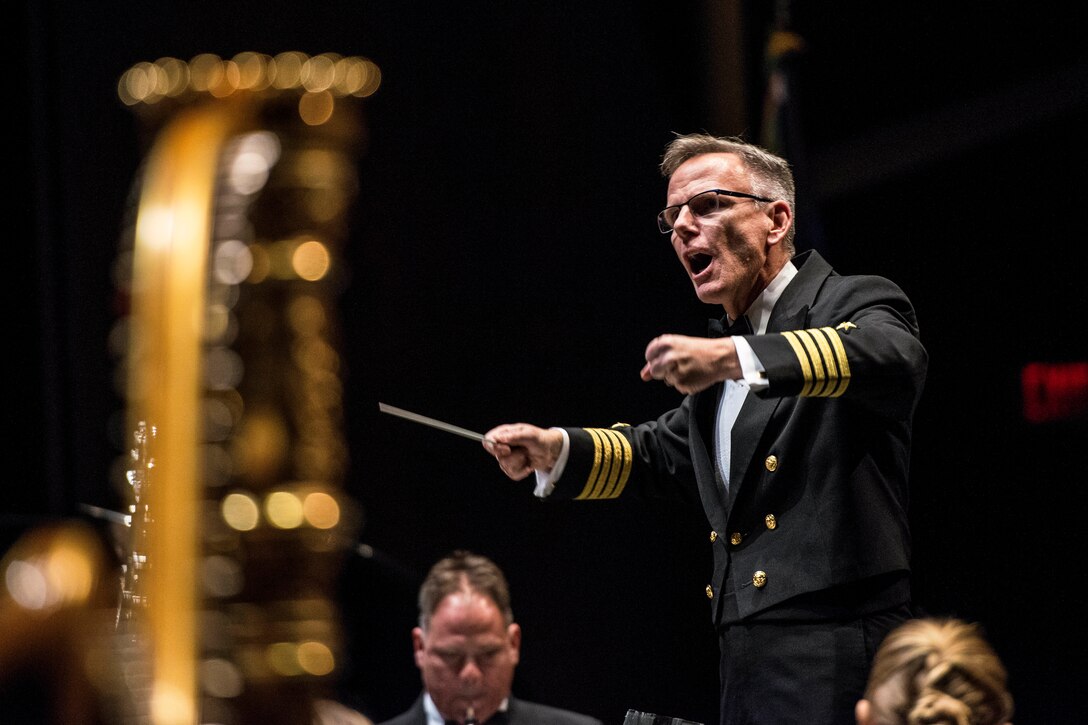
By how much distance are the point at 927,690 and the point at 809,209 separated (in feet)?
7.09

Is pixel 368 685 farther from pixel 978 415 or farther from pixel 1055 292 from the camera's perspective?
pixel 1055 292

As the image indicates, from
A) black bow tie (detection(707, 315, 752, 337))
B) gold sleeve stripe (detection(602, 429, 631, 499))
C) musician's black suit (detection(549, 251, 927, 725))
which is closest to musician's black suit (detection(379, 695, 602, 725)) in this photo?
gold sleeve stripe (detection(602, 429, 631, 499))

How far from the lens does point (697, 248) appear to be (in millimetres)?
2152

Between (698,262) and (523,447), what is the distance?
0.45m

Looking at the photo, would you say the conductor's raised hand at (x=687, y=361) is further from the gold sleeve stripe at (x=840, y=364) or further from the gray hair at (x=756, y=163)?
the gray hair at (x=756, y=163)

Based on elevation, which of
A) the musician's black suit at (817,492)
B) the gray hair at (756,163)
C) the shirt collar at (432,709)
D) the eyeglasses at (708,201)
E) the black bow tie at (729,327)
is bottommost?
the shirt collar at (432,709)

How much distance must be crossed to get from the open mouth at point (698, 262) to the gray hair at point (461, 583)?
3.45 feet

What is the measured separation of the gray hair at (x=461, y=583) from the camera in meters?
2.91

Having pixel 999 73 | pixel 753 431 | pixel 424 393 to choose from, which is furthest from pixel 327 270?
pixel 999 73

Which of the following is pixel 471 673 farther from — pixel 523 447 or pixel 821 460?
pixel 821 460

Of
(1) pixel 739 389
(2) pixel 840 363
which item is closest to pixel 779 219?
(1) pixel 739 389

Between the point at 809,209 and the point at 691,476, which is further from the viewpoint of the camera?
the point at 809,209

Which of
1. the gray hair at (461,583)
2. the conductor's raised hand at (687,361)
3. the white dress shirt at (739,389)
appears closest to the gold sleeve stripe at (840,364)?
the conductor's raised hand at (687,361)

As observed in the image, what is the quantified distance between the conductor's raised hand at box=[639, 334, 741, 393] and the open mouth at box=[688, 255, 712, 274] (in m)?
0.45
